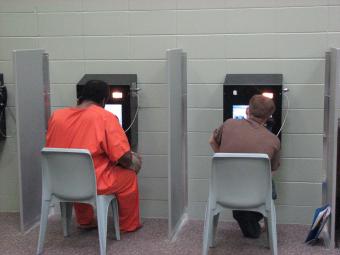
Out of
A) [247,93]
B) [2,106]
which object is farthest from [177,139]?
[2,106]

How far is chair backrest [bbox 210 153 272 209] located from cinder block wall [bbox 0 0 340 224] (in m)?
1.07

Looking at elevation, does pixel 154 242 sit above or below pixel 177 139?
below

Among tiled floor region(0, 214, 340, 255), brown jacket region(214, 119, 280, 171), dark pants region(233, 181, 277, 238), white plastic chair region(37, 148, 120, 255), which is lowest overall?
tiled floor region(0, 214, 340, 255)

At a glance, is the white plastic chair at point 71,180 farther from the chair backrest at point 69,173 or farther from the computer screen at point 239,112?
the computer screen at point 239,112

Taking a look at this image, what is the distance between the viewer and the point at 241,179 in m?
3.55

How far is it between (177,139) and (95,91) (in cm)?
78

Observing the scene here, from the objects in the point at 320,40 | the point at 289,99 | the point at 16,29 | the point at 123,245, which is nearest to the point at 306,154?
the point at 289,99

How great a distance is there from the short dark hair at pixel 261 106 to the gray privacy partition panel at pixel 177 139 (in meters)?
0.60

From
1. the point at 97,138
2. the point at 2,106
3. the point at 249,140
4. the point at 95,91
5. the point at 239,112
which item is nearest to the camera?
the point at 249,140

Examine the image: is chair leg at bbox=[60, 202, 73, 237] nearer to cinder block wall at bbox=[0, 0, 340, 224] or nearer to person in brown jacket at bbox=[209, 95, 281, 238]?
cinder block wall at bbox=[0, 0, 340, 224]

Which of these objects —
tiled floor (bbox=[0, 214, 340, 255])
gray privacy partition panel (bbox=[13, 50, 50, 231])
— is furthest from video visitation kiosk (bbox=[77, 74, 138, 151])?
tiled floor (bbox=[0, 214, 340, 255])

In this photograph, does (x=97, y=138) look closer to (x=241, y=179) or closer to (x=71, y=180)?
(x=71, y=180)

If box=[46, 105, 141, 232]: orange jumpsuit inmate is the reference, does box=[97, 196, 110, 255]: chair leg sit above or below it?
below

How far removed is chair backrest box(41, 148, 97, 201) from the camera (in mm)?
3742
